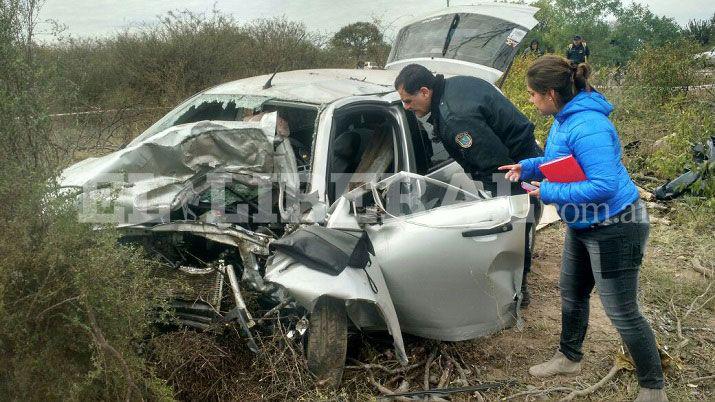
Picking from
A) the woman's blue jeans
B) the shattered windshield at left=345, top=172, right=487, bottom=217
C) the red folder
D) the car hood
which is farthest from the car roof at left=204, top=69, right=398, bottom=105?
the woman's blue jeans

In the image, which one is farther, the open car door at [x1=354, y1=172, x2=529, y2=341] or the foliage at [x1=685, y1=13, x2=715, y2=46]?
the foliage at [x1=685, y1=13, x2=715, y2=46]

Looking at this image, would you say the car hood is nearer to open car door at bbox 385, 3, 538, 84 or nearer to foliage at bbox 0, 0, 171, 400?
foliage at bbox 0, 0, 171, 400

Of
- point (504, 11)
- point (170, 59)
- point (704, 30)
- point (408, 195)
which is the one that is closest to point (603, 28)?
point (704, 30)

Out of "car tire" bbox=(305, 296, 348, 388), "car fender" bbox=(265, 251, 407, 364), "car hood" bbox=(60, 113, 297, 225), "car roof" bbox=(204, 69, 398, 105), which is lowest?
"car tire" bbox=(305, 296, 348, 388)

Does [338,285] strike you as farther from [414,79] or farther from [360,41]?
[360,41]

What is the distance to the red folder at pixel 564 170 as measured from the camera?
270 centimetres

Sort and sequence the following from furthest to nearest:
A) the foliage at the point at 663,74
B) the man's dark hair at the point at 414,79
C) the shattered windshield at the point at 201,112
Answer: the foliage at the point at 663,74 < the shattered windshield at the point at 201,112 < the man's dark hair at the point at 414,79

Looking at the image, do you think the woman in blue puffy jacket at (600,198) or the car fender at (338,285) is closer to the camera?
the woman in blue puffy jacket at (600,198)

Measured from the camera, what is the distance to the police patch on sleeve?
354 cm

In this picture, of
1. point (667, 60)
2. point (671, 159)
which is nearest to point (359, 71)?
point (671, 159)

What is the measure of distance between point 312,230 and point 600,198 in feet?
4.43

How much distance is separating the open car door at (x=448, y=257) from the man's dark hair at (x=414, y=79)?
59 cm

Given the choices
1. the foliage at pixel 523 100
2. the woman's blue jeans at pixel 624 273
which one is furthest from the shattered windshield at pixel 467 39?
the foliage at pixel 523 100

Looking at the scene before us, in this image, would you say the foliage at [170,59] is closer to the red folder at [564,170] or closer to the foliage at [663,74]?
the foliage at [663,74]
